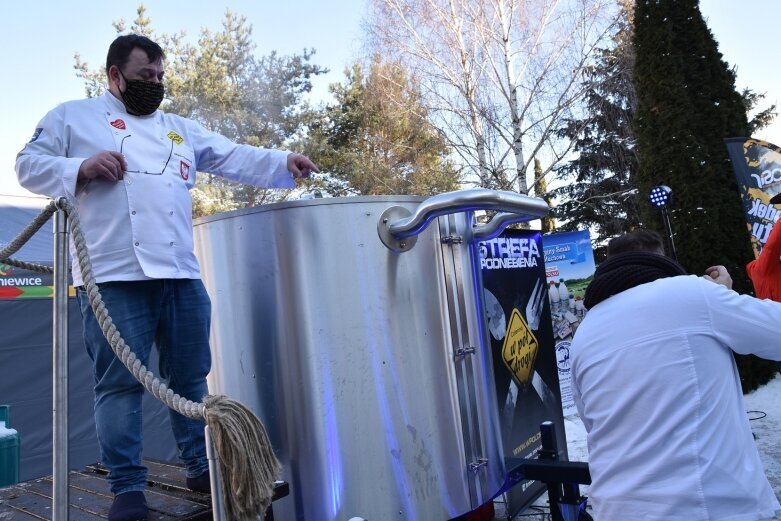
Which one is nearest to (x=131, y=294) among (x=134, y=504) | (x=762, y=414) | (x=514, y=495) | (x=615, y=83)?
(x=134, y=504)

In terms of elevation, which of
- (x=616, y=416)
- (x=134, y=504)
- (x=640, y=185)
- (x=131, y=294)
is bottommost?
(x=134, y=504)

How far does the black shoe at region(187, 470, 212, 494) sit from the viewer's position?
2078 millimetres

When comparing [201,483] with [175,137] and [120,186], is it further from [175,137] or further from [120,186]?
[175,137]

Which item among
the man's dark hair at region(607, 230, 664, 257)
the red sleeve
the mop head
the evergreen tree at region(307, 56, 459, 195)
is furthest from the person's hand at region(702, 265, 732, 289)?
the evergreen tree at region(307, 56, 459, 195)

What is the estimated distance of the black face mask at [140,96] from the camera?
211 centimetres

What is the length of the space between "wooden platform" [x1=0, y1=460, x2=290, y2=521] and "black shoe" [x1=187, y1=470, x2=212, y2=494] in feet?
0.07

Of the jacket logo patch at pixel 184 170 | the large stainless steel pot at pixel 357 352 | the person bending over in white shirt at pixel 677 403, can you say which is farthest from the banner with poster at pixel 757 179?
the jacket logo patch at pixel 184 170

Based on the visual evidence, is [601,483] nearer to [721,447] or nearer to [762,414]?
[721,447]

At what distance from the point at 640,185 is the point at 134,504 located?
838cm

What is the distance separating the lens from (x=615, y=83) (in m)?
15.0

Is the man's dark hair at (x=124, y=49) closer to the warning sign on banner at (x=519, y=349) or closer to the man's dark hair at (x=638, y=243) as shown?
the man's dark hair at (x=638, y=243)

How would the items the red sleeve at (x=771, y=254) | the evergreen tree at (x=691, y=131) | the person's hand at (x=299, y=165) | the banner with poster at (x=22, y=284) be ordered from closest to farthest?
1. the person's hand at (x=299, y=165)
2. the red sleeve at (x=771, y=254)
3. the banner with poster at (x=22, y=284)
4. the evergreen tree at (x=691, y=131)

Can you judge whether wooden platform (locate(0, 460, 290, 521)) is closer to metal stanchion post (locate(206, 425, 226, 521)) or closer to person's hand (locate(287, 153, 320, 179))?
metal stanchion post (locate(206, 425, 226, 521))

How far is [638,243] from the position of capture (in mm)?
2062
